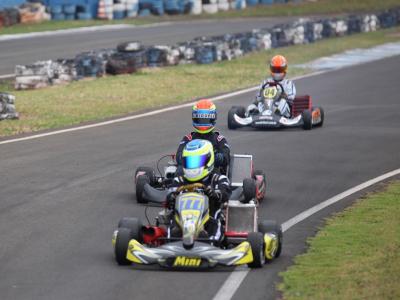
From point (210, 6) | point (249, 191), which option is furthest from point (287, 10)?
point (249, 191)

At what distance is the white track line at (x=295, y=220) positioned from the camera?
8799 mm

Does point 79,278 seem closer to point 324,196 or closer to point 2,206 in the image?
point 2,206

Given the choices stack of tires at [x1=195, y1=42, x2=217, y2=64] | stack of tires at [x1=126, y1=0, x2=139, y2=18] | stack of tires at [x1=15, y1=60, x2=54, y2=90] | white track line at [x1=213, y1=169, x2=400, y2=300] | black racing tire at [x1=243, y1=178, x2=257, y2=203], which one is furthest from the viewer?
stack of tires at [x1=126, y1=0, x2=139, y2=18]

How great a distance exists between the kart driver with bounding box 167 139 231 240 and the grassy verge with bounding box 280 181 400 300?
34.9 inches

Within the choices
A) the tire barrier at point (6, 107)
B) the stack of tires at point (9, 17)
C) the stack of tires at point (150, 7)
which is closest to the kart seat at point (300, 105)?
the tire barrier at point (6, 107)

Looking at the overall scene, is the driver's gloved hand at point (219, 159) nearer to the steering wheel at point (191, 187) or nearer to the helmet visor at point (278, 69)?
the steering wheel at point (191, 187)

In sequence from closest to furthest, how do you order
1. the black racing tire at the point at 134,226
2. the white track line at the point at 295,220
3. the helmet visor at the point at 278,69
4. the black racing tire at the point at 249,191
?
1. the white track line at the point at 295,220
2. the black racing tire at the point at 134,226
3. the black racing tire at the point at 249,191
4. the helmet visor at the point at 278,69

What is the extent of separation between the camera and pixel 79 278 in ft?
30.4

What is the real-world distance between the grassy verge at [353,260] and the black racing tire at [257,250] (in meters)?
0.27

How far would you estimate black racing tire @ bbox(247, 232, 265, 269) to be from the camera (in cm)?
964

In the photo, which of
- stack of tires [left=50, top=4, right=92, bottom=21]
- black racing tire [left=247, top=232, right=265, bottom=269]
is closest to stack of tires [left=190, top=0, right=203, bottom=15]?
stack of tires [left=50, top=4, right=92, bottom=21]

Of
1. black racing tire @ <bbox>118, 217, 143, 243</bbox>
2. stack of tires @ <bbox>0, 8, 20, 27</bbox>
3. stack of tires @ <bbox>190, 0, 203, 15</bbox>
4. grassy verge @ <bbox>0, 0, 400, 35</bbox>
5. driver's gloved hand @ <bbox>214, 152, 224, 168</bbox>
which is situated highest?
driver's gloved hand @ <bbox>214, 152, 224, 168</bbox>

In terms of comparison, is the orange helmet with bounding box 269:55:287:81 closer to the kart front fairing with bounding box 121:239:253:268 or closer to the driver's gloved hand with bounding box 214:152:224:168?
the driver's gloved hand with bounding box 214:152:224:168

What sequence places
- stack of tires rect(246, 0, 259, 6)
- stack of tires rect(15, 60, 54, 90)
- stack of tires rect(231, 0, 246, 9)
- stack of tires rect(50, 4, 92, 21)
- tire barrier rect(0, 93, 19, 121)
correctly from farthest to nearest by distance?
stack of tires rect(246, 0, 259, 6) → stack of tires rect(231, 0, 246, 9) → stack of tires rect(50, 4, 92, 21) → stack of tires rect(15, 60, 54, 90) → tire barrier rect(0, 93, 19, 121)
